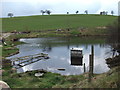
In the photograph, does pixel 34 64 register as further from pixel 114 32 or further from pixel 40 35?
pixel 40 35

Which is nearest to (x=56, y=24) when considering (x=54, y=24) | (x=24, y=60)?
(x=54, y=24)

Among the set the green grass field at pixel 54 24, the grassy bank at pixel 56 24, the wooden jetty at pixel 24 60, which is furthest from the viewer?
the green grass field at pixel 54 24

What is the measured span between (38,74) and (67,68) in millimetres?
7355

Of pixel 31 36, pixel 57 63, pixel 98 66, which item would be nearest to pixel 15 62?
pixel 57 63

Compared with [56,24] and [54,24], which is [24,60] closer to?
[56,24]

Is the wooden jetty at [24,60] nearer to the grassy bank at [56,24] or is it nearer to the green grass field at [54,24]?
the grassy bank at [56,24]

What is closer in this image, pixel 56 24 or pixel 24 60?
pixel 24 60

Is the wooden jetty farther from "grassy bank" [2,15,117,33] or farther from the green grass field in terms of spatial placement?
the green grass field

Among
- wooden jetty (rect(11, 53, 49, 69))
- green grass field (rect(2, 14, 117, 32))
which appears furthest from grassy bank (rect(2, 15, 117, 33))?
wooden jetty (rect(11, 53, 49, 69))

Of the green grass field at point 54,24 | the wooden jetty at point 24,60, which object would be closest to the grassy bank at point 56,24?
the green grass field at point 54,24

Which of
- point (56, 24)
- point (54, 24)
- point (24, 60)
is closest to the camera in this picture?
point (24, 60)

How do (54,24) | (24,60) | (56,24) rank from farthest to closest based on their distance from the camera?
(54,24)
(56,24)
(24,60)

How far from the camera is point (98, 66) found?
99.2 feet

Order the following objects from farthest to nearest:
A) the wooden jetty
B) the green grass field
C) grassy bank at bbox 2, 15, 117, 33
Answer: the green grass field → grassy bank at bbox 2, 15, 117, 33 → the wooden jetty
